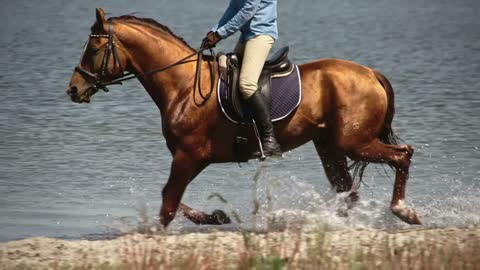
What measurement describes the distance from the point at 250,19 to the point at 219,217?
1953mm

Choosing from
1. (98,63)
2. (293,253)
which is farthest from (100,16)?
(293,253)

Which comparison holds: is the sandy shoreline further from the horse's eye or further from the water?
the horse's eye

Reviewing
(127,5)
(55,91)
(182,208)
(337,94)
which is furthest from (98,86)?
(127,5)

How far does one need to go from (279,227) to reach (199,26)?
31644 millimetres

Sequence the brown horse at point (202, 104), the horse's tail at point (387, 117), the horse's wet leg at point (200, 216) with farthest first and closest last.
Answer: the horse's tail at point (387, 117), the horse's wet leg at point (200, 216), the brown horse at point (202, 104)

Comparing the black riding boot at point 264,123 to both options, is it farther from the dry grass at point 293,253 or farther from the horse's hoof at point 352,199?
the dry grass at point 293,253

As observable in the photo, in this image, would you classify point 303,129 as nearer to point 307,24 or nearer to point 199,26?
point 199,26

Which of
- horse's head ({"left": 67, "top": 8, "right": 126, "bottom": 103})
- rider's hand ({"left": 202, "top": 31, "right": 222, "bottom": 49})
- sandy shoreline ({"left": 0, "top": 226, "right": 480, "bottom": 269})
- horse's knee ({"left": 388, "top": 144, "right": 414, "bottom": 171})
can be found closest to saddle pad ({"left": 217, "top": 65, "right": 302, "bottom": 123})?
rider's hand ({"left": 202, "top": 31, "right": 222, "bottom": 49})

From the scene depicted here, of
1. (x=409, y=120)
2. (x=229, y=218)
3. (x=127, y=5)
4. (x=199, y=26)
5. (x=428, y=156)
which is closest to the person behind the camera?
(x=229, y=218)

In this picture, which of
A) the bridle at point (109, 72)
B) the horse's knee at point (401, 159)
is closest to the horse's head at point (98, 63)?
the bridle at point (109, 72)

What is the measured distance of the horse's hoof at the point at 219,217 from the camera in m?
10.8

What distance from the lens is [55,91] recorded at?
22969 millimetres

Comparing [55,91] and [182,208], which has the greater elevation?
[182,208]

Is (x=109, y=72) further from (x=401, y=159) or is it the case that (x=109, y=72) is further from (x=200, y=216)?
(x=401, y=159)
